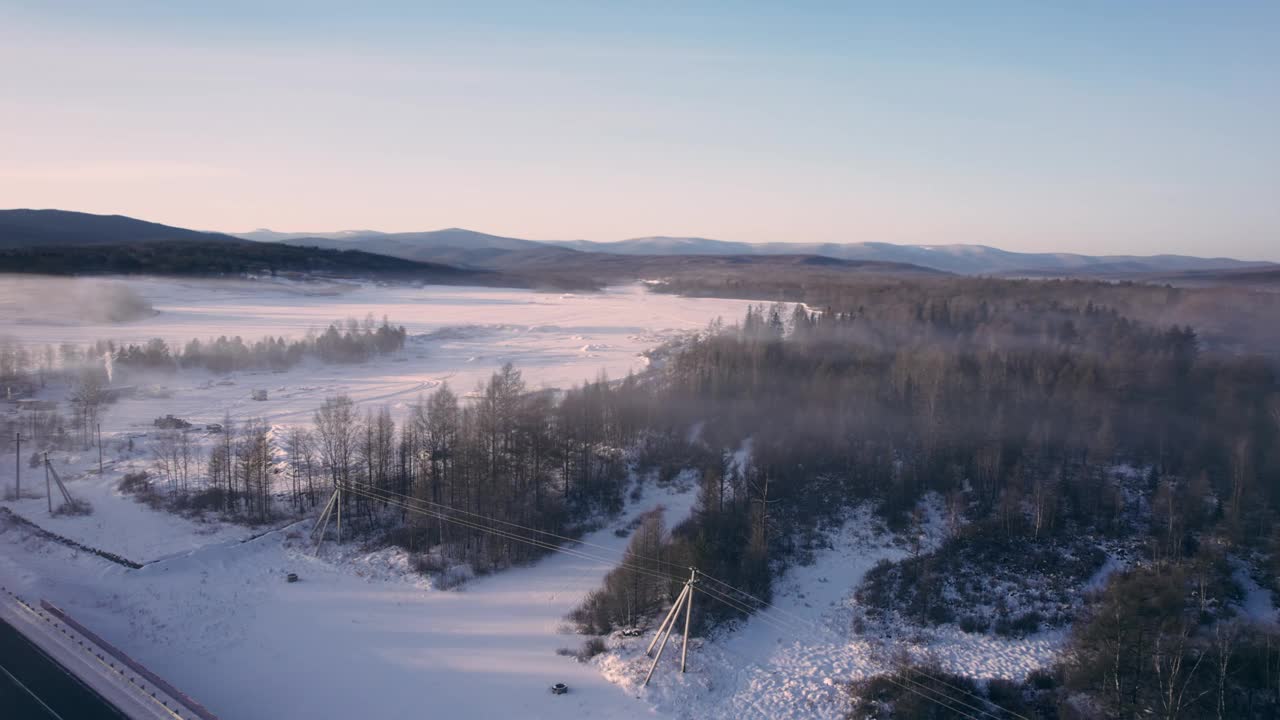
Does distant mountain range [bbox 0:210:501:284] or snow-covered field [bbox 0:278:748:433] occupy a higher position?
distant mountain range [bbox 0:210:501:284]

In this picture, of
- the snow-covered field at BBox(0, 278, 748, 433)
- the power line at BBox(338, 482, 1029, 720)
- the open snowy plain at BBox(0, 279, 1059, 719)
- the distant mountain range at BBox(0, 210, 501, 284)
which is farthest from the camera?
the distant mountain range at BBox(0, 210, 501, 284)

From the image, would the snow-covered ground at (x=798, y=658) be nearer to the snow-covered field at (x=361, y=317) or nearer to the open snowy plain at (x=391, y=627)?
the open snowy plain at (x=391, y=627)

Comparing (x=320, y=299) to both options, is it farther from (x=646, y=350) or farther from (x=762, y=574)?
(x=762, y=574)

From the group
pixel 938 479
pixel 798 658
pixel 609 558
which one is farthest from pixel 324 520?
pixel 938 479

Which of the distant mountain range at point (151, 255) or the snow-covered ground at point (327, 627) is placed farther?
the distant mountain range at point (151, 255)

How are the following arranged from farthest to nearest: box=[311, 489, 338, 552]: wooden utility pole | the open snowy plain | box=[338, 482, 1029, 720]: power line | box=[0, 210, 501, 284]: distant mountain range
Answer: box=[0, 210, 501, 284]: distant mountain range
box=[311, 489, 338, 552]: wooden utility pole
box=[338, 482, 1029, 720]: power line
the open snowy plain

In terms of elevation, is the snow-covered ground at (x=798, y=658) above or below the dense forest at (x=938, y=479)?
below

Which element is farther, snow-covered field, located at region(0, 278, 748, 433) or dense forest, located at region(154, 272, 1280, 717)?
snow-covered field, located at region(0, 278, 748, 433)

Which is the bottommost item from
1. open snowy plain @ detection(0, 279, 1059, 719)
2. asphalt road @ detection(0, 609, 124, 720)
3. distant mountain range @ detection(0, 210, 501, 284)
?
open snowy plain @ detection(0, 279, 1059, 719)

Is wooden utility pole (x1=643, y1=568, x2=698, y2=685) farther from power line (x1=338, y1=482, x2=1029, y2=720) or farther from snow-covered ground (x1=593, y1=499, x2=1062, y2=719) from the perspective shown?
power line (x1=338, y1=482, x2=1029, y2=720)

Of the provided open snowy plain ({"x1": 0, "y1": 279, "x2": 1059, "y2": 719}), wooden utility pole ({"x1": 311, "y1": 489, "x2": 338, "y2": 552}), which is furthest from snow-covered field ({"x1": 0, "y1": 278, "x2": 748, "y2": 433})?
wooden utility pole ({"x1": 311, "y1": 489, "x2": 338, "y2": 552})

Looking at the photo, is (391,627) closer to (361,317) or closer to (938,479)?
(938,479)

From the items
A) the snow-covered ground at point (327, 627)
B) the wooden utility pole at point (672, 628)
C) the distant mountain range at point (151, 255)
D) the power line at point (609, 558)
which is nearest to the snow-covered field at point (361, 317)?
the distant mountain range at point (151, 255)
